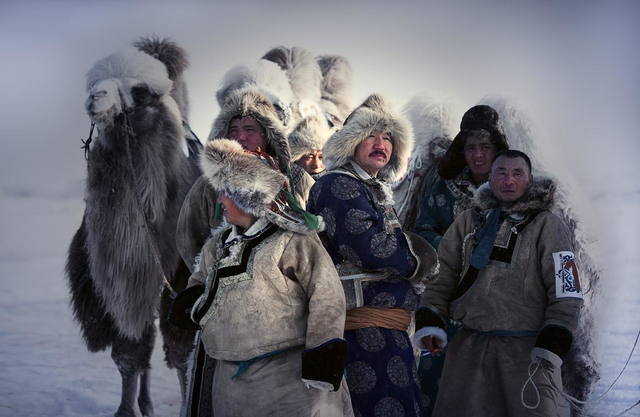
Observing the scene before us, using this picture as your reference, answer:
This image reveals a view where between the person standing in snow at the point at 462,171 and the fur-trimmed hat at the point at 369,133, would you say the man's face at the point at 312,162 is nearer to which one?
the person standing in snow at the point at 462,171

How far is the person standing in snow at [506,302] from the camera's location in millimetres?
2453

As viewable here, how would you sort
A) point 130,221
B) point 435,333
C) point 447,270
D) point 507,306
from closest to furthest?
1. point 507,306
2. point 435,333
3. point 447,270
4. point 130,221

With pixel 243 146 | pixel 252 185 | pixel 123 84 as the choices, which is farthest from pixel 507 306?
A: pixel 123 84

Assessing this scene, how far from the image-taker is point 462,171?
330cm

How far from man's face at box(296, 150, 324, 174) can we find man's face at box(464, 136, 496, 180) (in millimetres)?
757

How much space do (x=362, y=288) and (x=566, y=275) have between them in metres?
0.72

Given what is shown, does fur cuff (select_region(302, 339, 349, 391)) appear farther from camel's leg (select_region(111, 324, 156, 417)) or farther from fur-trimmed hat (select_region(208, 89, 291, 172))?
camel's leg (select_region(111, 324, 156, 417))

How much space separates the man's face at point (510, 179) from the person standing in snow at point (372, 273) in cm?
45

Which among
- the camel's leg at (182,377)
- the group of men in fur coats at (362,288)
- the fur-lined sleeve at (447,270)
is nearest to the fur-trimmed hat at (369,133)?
the group of men in fur coats at (362,288)

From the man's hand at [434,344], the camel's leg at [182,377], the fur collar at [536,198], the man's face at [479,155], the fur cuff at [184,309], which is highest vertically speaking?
the man's face at [479,155]

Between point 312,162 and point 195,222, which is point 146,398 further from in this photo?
point 312,162

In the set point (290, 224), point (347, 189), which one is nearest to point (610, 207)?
point (347, 189)

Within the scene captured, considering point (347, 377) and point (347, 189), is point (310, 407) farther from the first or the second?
point (347, 189)

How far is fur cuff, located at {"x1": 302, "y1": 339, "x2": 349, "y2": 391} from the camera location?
6.40 ft
